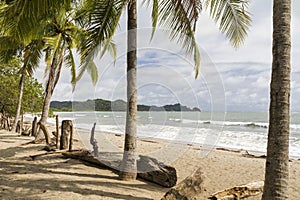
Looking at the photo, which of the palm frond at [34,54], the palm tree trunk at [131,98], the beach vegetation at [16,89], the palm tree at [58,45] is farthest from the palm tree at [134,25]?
the beach vegetation at [16,89]

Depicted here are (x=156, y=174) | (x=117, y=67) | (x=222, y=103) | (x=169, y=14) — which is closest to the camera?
(x=169, y=14)

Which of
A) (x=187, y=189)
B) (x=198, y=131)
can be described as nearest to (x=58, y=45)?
(x=187, y=189)

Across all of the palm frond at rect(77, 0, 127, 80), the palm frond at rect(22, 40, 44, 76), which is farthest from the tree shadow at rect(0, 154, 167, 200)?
the palm frond at rect(22, 40, 44, 76)

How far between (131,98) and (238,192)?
3.32 m

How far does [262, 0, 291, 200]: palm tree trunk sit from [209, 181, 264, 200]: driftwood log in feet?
6.35

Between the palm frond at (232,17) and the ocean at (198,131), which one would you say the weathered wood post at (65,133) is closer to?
the ocean at (198,131)

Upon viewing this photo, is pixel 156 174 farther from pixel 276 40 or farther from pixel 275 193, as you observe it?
pixel 276 40

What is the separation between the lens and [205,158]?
38.5ft

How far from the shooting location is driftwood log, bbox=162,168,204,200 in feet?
17.1

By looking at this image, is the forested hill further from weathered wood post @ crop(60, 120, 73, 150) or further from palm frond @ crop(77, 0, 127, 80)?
palm frond @ crop(77, 0, 127, 80)

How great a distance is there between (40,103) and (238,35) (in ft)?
66.7

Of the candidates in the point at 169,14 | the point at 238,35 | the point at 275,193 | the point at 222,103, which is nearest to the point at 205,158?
the point at 222,103

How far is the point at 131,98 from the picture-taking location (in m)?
7.38

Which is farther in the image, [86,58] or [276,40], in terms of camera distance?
[86,58]
